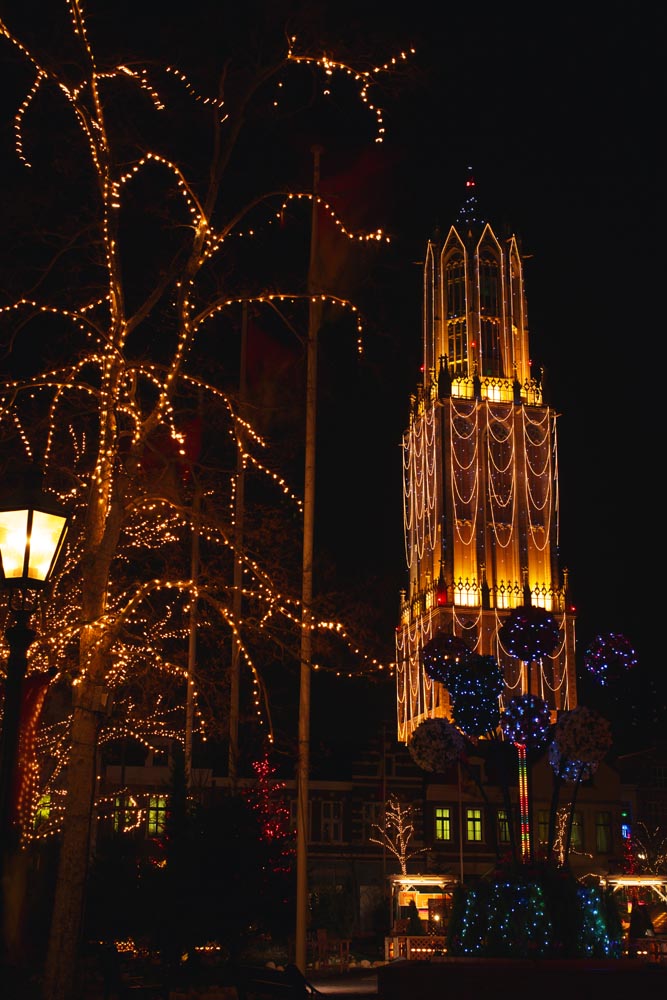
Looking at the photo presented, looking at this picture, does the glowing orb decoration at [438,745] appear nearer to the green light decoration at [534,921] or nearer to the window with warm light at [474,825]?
the green light decoration at [534,921]

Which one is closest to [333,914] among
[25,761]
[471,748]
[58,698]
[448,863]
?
[448,863]

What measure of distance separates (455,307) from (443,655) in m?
69.4

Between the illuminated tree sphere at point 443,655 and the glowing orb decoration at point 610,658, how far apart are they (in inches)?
71.1

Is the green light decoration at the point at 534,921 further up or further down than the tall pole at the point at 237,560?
further down

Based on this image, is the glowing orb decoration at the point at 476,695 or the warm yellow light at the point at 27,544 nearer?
the warm yellow light at the point at 27,544

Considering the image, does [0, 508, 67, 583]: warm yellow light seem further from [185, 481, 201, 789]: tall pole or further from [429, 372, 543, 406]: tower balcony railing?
[429, 372, 543, 406]: tower balcony railing

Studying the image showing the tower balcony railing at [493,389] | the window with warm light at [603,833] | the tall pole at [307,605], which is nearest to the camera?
the tall pole at [307,605]

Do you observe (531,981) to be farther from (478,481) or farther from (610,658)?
(478,481)

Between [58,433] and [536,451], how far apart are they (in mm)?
63453

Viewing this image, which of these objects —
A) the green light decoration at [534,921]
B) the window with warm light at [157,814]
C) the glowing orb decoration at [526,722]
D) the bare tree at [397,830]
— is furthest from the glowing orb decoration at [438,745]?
the bare tree at [397,830]

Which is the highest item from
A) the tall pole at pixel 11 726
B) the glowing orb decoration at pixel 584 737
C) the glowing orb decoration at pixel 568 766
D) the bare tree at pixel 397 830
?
the bare tree at pixel 397 830

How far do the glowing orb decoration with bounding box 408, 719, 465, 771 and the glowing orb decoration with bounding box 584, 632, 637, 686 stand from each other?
2.20 m

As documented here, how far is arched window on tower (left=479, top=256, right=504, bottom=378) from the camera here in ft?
270

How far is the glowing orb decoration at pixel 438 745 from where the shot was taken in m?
16.5
